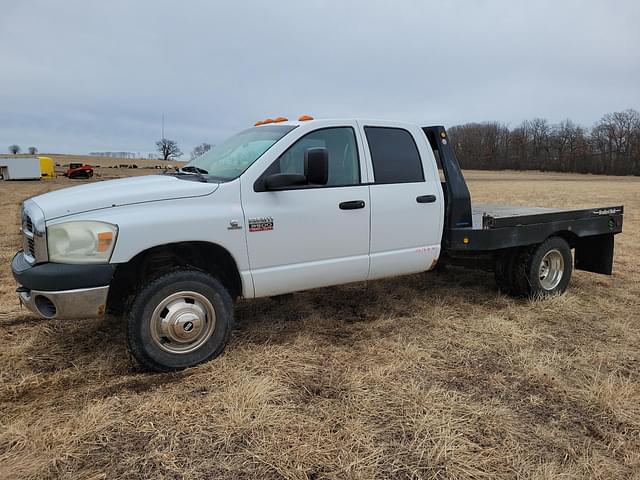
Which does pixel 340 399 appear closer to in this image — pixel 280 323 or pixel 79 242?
pixel 280 323

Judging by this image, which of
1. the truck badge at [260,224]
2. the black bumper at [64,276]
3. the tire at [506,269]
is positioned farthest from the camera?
the tire at [506,269]

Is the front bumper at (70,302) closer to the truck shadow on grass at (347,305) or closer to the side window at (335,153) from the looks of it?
the truck shadow on grass at (347,305)

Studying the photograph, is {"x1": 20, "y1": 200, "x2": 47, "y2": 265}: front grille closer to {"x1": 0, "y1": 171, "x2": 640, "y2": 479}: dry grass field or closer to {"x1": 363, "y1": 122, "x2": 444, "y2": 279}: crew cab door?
{"x1": 0, "y1": 171, "x2": 640, "y2": 479}: dry grass field

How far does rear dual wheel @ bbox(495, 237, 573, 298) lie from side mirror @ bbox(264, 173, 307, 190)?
3.04 meters

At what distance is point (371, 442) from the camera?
2771mm

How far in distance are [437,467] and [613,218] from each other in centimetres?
485

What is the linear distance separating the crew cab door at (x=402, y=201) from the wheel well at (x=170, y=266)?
1.30 metres

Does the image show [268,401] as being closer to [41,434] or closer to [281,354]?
[281,354]

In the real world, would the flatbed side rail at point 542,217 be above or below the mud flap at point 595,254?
above

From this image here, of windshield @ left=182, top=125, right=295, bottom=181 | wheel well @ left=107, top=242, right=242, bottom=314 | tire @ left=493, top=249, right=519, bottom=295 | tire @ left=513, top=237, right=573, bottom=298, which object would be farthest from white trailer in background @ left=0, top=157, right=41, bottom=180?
tire @ left=513, top=237, right=573, bottom=298

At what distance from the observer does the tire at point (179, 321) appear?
3.45m

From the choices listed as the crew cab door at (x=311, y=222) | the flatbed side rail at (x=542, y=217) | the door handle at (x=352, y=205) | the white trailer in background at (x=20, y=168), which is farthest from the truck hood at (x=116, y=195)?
the white trailer in background at (x=20, y=168)

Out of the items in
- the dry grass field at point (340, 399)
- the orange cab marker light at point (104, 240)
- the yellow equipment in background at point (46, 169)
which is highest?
the yellow equipment in background at point (46, 169)

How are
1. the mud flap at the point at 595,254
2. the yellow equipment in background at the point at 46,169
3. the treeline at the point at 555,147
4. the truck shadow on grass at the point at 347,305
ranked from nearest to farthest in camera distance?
1. the truck shadow on grass at the point at 347,305
2. the mud flap at the point at 595,254
3. the yellow equipment in background at the point at 46,169
4. the treeline at the point at 555,147
